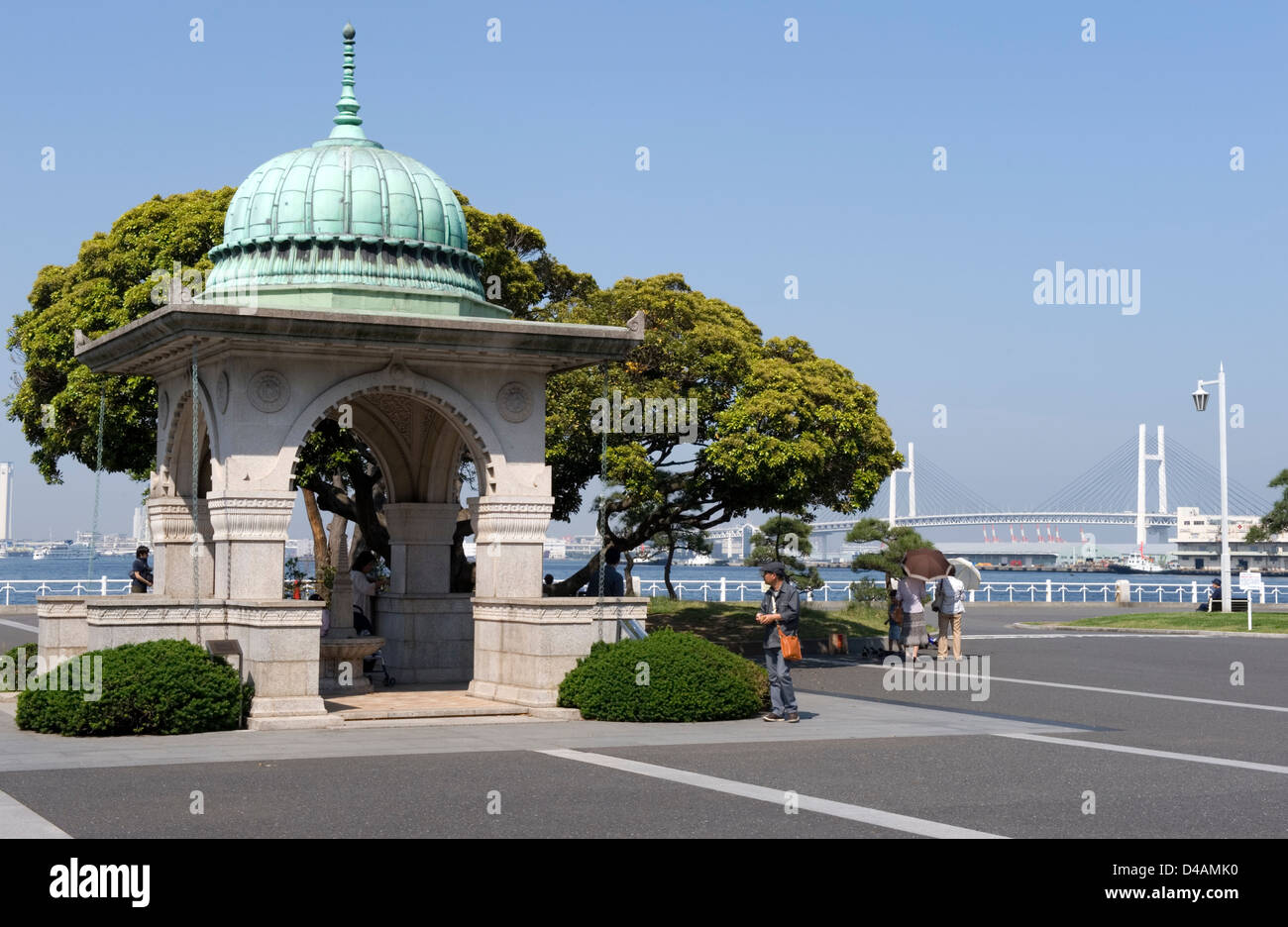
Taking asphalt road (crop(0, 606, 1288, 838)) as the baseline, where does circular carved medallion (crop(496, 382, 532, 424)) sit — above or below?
above

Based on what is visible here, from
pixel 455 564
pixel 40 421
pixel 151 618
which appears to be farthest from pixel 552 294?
pixel 151 618

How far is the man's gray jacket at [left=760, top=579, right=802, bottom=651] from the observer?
16875mm

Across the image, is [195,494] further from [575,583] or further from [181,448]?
[575,583]

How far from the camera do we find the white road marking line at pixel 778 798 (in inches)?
396

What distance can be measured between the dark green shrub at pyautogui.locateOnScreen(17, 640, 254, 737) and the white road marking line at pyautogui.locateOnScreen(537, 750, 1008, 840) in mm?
3757

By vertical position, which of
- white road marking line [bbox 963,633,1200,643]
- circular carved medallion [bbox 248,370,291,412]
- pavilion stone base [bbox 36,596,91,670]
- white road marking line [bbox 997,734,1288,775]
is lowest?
white road marking line [bbox 963,633,1200,643]

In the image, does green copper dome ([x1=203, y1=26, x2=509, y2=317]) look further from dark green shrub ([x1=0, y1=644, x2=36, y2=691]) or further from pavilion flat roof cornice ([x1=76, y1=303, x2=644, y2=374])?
dark green shrub ([x1=0, y1=644, x2=36, y2=691])

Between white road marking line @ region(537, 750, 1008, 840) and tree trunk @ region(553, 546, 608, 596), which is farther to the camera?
tree trunk @ region(553, 546, 608, 596)

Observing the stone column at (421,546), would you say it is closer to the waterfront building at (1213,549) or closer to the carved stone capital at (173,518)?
the carved stone capital at (173,518)

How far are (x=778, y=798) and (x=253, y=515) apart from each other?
25.6ft

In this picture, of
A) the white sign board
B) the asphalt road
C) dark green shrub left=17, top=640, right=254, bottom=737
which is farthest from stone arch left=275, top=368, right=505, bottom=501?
the white sign board
